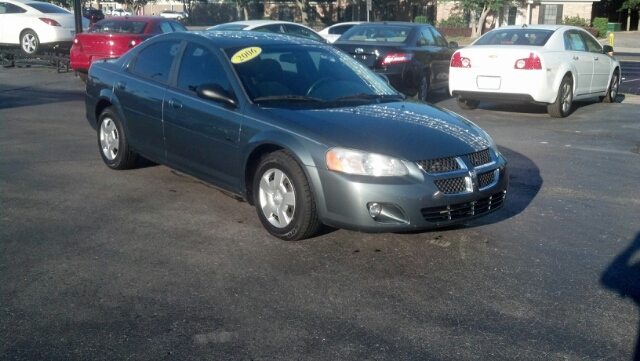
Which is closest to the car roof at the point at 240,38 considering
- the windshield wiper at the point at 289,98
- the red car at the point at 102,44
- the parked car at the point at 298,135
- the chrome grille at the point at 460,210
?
the parked car at the point at 298,135

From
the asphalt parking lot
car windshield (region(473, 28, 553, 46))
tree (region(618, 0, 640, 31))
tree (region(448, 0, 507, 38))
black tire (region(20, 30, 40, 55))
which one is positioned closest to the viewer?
the asphalt parking lot

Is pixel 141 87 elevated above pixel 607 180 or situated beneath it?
elevated above

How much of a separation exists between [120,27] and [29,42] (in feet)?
17.9

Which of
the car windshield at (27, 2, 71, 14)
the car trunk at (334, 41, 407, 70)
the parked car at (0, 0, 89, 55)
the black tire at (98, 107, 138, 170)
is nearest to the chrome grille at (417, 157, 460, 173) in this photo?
the black tire at (98, 107, 138, 170)

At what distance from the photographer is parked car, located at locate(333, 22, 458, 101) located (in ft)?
41.0

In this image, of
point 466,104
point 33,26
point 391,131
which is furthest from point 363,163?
point 33,26

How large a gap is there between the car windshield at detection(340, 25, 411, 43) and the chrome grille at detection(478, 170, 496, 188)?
7974mm

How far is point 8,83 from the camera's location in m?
16.2

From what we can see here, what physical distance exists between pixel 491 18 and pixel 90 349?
52.5 meters

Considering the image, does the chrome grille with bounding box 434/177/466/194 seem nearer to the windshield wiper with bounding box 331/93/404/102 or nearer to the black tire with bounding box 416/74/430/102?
the windshield wiper with bounding box 331/93/404/102

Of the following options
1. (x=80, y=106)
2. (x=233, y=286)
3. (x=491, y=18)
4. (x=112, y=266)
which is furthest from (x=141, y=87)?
(x=491, y=18)

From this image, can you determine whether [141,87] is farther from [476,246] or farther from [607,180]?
[607,180]

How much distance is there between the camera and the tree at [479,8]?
4912cm

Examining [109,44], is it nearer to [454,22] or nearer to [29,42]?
[29,42]
